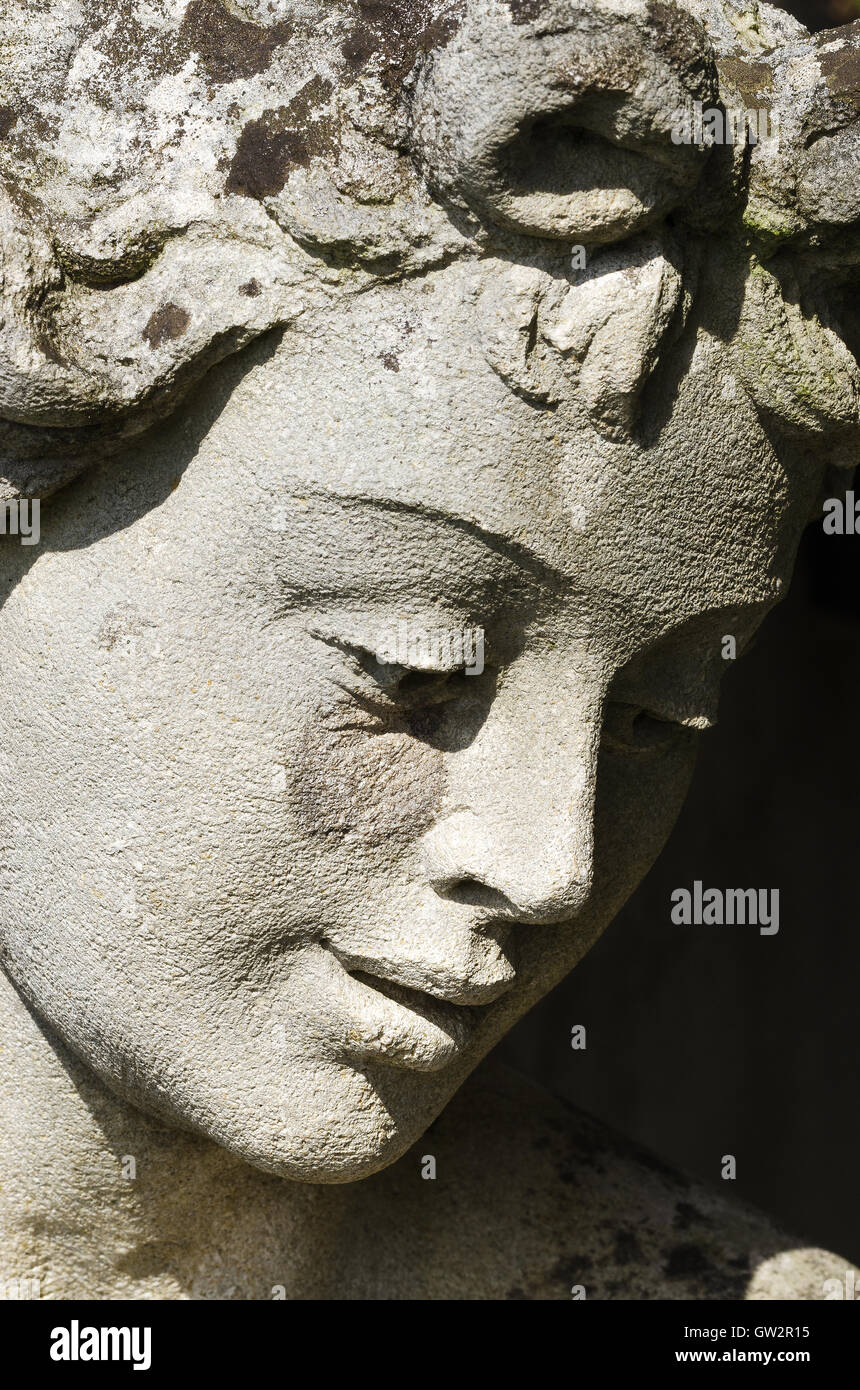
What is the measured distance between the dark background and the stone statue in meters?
1.18

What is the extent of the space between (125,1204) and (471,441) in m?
0.77

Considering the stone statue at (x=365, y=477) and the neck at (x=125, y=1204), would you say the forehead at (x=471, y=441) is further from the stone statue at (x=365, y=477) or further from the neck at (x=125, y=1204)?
the neck at (x=125, y=1204)

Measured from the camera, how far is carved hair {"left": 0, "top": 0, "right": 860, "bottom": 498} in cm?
107

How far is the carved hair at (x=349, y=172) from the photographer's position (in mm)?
1067

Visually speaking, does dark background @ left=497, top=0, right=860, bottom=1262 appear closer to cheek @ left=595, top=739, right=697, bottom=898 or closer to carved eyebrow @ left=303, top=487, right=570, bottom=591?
cheek @ left=595, top=739, right=697, bottom=898

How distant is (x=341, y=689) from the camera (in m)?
1.22

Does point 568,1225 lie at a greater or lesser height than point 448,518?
lesser

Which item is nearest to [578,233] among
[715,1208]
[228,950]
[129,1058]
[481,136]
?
[481,136]

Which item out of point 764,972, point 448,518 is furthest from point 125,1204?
point 764,972

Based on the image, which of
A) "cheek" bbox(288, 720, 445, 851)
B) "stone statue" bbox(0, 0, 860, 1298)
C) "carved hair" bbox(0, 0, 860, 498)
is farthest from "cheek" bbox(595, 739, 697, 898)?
"carved hair" bbox(0, 0, 860, 498)

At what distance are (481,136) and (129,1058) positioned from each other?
2.43ft

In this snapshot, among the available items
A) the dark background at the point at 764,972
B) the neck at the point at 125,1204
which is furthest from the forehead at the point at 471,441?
the dark background at the point at 764,972

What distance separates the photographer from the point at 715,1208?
1.77m

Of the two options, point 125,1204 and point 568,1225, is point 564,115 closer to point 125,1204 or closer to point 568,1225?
point 125,1204
